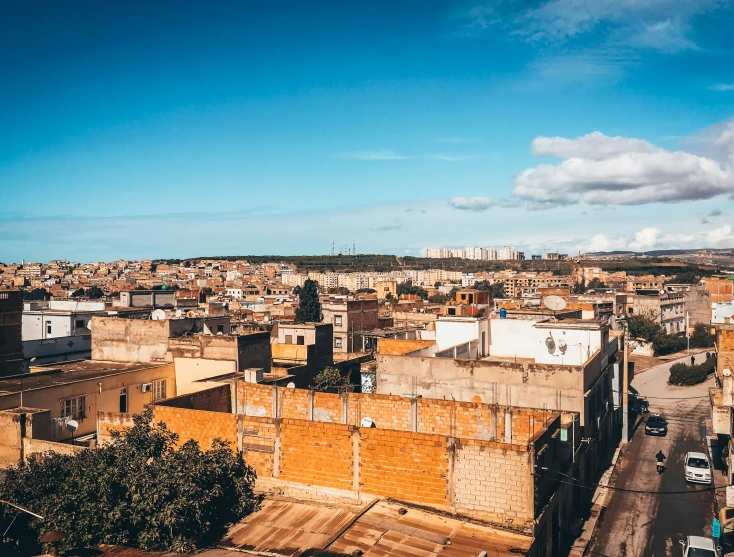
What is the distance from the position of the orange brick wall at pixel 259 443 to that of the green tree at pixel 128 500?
44.7 inches

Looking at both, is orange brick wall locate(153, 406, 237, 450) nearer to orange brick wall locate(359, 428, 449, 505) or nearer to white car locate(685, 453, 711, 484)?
orange brick wall locate(359, 428, 449, 505)

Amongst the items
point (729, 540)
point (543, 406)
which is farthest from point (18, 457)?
point (729, 540)

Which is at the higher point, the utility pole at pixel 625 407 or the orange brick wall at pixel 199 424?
the orange brick wall at pixel 199 424

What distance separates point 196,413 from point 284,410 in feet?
11.9

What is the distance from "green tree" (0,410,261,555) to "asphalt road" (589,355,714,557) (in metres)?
11.3

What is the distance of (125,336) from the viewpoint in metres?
30.5

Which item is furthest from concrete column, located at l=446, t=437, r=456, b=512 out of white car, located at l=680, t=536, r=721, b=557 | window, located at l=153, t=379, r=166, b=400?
window, located at l=153, t=379, r=166, b=400

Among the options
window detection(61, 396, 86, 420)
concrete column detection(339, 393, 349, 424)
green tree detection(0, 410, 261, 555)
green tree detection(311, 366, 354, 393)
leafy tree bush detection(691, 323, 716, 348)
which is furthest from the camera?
leafy tree bush detection(691, 323, 716, 348)

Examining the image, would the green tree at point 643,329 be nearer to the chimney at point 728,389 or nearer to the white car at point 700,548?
the chimney at point 728,389

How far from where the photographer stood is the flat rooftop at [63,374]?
23.6 metres

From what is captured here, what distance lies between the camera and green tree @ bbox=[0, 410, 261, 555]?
45.1ft

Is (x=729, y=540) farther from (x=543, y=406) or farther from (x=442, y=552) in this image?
(x=442, y=552)

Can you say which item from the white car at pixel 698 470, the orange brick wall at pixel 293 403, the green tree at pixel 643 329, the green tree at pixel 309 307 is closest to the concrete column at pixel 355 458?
the orange brick wall at pixel 293 403

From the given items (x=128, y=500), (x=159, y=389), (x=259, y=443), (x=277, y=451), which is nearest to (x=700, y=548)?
(x=277, y=451)
